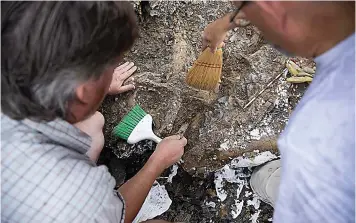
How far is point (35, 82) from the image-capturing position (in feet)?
3.72

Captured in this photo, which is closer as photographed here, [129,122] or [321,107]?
[321,107]

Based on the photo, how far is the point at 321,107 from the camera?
3.60 ft

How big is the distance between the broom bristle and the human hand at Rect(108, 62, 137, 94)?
228 millimetres

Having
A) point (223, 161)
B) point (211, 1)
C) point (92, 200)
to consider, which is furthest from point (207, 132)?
point (92, 200)

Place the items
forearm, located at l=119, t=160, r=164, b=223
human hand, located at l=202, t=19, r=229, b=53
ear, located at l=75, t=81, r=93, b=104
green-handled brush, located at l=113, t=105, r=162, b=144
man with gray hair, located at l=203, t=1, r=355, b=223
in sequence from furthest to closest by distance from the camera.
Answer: green-handled brush, located at l=113, t=105, r=162, b=144 → forearm, located at l=119, t=160, r=164, b=223 → human hand, located at l=202, t=19, r=229, b=53 → ear, located at l=75, t=81, r=93, b=104 → man with gray hair, located at l=203, t=1, r=355, b=223

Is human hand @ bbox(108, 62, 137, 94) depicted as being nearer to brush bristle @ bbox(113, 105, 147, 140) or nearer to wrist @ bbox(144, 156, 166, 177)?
brush bristle @ bbox(113, 105, 147, 140)

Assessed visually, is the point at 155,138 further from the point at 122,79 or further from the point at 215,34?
the point at 215,34

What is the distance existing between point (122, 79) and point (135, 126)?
0.20m

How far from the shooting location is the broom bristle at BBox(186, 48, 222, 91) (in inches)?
67.4

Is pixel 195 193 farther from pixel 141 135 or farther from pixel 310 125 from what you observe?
pixel 310 125

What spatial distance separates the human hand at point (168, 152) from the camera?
176cm

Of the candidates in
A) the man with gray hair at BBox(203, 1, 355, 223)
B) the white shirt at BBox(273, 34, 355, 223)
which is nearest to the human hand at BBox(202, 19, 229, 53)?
the man with gray hair at BBox(203, 1, 355, 223)

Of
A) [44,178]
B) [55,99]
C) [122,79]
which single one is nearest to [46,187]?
[44,178]

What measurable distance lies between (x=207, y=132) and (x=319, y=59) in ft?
2.58
